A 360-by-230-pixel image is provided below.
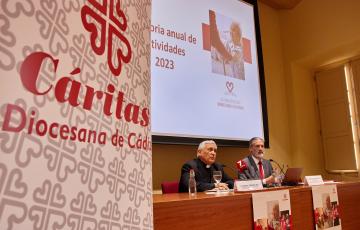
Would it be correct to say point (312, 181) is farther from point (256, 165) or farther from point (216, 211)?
point (216, 211)

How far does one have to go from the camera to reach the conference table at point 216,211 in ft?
4.54

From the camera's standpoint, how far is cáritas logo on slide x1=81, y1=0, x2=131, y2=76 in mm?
957

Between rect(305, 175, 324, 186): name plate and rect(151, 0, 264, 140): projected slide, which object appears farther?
rect(151, 0, 264, 140): projected slide

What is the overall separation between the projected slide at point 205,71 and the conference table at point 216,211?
59.7 inches

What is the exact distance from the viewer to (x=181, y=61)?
3.52 meters

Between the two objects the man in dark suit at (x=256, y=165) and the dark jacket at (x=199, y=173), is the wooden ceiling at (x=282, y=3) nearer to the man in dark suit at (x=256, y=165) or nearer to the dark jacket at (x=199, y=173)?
the man in dark suit at (x=256, y=165)

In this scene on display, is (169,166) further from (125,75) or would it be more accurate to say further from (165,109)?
(125,75)

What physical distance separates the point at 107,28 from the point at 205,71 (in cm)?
279

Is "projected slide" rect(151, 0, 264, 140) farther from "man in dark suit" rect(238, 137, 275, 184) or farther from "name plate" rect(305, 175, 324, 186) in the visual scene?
"name plate" rect(305, 175, 324, 186)

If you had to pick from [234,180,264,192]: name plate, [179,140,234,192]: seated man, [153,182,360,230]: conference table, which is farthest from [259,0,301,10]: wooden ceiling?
[234,180,264,192]: name plate

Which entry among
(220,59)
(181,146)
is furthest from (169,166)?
(220,59)

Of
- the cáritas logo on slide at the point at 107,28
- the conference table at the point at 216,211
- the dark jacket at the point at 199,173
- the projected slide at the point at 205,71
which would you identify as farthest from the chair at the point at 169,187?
the cáritas logo on slide at the point at 107,28

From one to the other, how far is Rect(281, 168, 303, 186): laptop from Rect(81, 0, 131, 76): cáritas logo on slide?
1.96m

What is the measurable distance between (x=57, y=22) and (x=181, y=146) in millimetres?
2947
